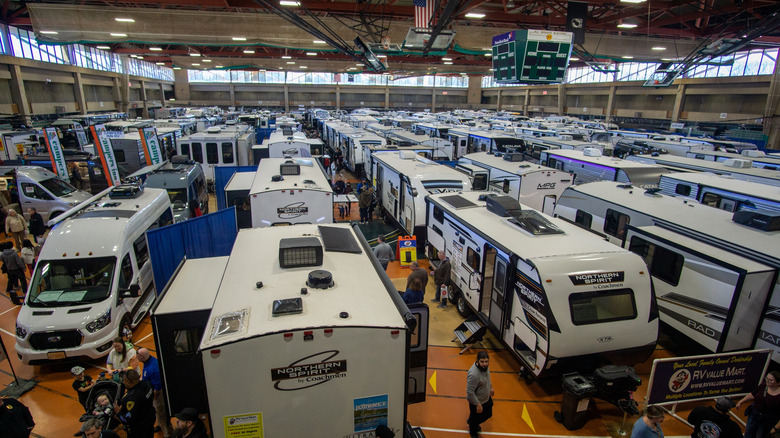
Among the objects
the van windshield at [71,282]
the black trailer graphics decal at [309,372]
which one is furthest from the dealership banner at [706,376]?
the van windshield at [71,282]

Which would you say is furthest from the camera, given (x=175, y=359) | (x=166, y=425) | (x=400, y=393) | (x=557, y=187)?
(x=557, y=187)

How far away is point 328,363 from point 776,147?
40.5 metres

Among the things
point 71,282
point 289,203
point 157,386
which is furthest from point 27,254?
point 157,386

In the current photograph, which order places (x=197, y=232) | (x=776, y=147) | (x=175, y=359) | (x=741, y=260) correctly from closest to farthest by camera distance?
(x=175, y=359) < (x=741, y=260) < (x=197, y=232) < (x=776, y=147)

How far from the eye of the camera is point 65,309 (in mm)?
7840

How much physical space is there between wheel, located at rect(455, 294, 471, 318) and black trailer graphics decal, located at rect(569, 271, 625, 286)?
312cm

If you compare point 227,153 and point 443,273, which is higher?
point 227,153

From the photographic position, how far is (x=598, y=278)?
22.3ft

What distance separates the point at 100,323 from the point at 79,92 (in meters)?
42.1

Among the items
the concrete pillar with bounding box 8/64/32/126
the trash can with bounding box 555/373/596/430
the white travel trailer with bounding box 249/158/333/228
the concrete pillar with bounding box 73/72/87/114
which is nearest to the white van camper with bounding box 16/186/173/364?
the white travel trailer with bounding box 249/158/333/228

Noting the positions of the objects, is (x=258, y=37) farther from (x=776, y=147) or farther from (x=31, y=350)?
(x=776, y=147)

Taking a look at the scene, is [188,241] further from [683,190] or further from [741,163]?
[741,163]

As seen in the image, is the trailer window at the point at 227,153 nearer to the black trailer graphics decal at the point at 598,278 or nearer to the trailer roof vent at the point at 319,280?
the trailer roof vent at the point at 319,280

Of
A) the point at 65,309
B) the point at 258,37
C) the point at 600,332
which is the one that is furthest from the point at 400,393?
the point at 258,37
